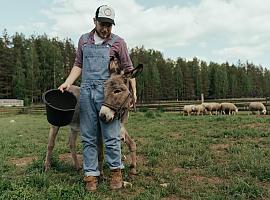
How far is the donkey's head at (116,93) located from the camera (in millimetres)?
3869

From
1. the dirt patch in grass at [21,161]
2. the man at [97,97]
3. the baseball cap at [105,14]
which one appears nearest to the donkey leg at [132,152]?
the man at [97,97]

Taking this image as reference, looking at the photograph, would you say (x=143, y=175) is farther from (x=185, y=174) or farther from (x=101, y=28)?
(x=101, y=28)

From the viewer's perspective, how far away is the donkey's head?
12.7ft

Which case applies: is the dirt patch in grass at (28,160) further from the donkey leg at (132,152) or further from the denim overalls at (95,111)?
the denim overalls at (95,111)

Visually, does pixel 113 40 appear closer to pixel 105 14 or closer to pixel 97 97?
pixel 105 14

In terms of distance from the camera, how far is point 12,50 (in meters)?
55.4

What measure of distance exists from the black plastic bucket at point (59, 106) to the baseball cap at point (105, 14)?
3.29 ft

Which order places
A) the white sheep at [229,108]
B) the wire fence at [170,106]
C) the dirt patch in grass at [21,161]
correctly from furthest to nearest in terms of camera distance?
the wire fence at [170,106]
the white sheep at [229,108]
the dirt patch in grass at [21,161]

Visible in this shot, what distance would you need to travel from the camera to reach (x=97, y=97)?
13.4 ft

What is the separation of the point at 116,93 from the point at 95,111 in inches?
15.6

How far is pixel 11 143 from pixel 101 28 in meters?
5.52

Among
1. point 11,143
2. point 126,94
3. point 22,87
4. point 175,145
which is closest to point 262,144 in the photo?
point 175,145

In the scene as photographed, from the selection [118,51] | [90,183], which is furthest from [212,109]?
[90,183]

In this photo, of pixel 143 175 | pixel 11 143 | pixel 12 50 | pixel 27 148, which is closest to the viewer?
pixel 143 175
